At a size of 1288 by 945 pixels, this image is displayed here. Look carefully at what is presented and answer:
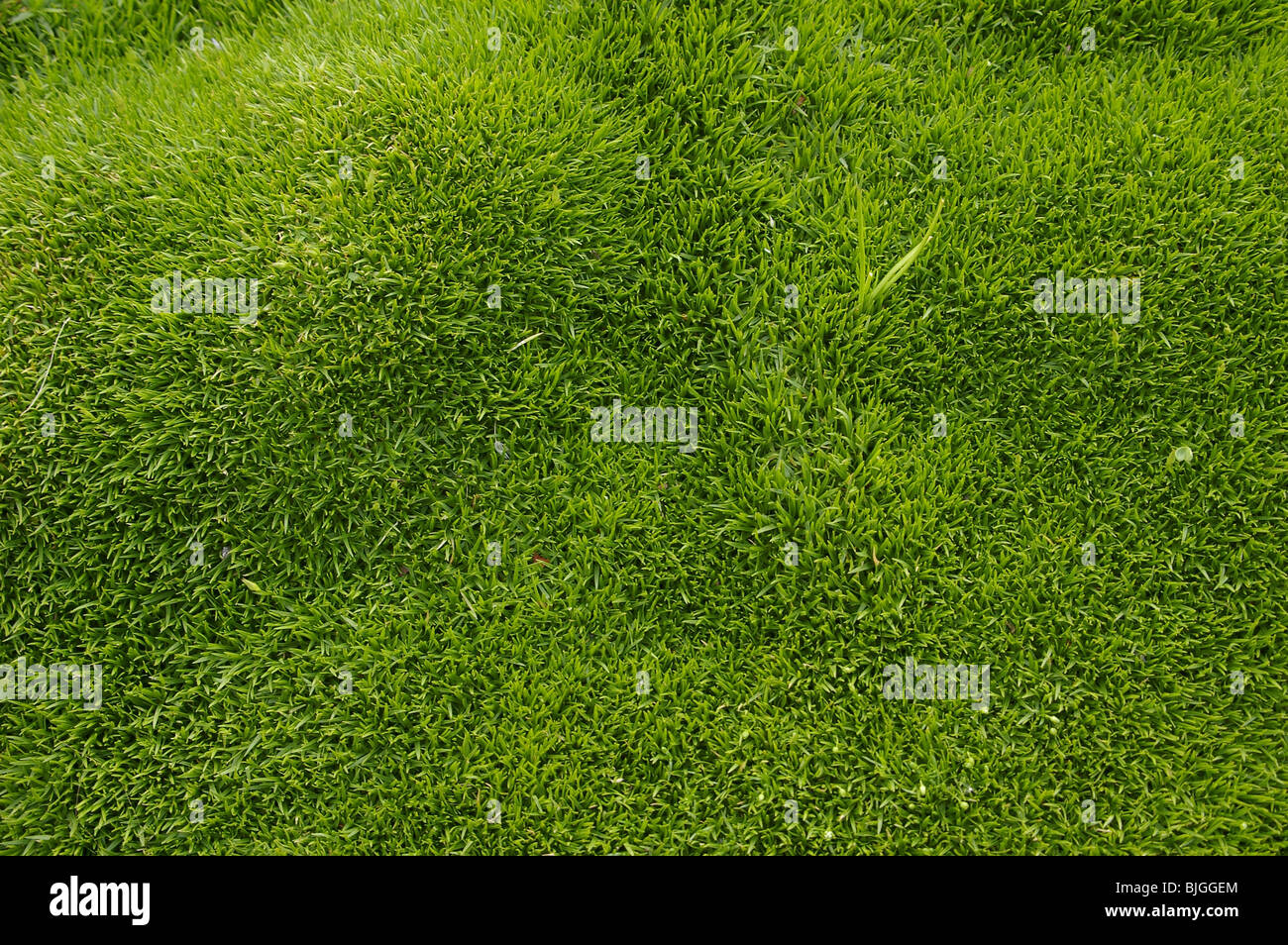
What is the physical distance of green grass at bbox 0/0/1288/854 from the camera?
2.25m

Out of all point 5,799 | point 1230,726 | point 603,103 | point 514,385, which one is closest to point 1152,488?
point 1230,726

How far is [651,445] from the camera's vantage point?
248 cm

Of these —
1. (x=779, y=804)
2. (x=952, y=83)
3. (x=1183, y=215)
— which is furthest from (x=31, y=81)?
(x=1183, y=215)

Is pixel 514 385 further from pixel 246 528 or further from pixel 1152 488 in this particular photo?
pixel 1152 488

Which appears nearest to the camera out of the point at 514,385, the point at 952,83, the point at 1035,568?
the point at 1035,568

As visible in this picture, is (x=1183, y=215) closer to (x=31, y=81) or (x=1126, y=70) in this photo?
(x=1126, y=70)

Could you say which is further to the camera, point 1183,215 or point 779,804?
point 1183,215

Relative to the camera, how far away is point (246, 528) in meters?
2.44

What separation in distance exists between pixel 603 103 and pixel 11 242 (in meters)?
2.20

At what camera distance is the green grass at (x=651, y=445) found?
7.39 feet

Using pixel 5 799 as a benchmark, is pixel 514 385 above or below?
above
